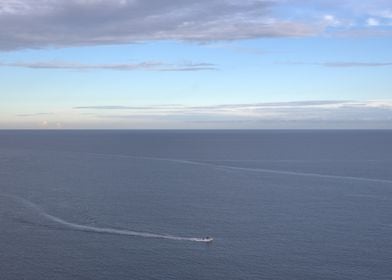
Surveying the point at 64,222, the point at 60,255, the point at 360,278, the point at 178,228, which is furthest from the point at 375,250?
the point at 64,222

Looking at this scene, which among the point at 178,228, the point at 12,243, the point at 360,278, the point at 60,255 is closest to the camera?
the point at 360,278

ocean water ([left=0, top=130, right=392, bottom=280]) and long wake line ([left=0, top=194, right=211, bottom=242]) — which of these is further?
long wake line ([left=0, top=194, right=211, bottom=242])

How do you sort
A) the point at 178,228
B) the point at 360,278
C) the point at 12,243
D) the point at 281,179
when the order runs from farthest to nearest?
the point at 281,179, the point at 178,228, the point at 12,243, the point at 360,278

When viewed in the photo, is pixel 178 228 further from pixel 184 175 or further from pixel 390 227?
pixel 184 175

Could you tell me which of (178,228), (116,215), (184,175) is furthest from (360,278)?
(184,175)

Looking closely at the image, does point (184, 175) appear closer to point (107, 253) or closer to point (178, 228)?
point (178, 228)

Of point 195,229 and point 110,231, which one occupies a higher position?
point 195,229

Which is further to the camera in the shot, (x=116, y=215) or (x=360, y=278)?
(x=116, y=215)

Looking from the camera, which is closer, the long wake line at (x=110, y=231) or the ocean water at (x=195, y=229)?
the ocean water at (x=195, y=229)

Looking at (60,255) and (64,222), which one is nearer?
(60,255)

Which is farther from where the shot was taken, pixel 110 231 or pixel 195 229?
pixel 195 229
